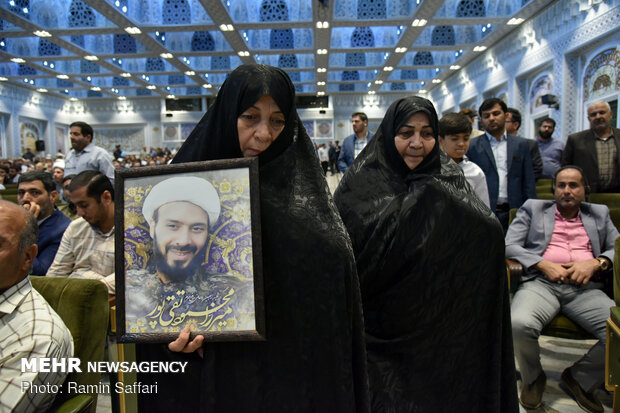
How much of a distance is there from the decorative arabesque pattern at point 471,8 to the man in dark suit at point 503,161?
7636 mm

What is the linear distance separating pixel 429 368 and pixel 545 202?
1.68 meters

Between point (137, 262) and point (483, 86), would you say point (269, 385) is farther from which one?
point (483, 86)

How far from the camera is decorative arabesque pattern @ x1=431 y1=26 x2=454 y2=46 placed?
11.9 m

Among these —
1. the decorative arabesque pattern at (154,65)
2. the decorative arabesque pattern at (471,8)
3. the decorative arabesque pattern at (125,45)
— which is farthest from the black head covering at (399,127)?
the decorative arabesque pattern at (154,65)

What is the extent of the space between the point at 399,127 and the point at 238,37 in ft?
35.5

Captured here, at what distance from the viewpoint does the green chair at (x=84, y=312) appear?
1554mm

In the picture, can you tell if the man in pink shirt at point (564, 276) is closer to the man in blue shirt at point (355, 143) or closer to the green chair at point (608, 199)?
the green chair at point (608, 199)

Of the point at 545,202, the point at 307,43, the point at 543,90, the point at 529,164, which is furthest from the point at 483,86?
the point at 545,202

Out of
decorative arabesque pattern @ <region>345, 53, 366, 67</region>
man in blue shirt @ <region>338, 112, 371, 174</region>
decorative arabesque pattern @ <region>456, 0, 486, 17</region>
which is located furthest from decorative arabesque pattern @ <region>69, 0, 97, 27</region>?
decorative arabesque pattern @ <region>456, 0, 486, 17</region>

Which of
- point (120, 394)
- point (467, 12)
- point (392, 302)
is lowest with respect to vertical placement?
point (120, 394)

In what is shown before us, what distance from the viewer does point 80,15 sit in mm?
10383

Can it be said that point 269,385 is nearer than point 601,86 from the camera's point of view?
Yes

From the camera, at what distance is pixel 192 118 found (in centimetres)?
2206

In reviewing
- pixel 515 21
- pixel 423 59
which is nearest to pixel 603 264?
pixel 515 21
